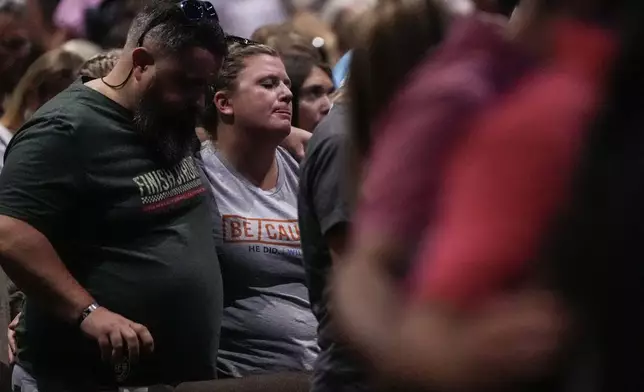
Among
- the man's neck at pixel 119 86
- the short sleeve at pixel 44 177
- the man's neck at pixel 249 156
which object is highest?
the man's neck at pixel 119 86

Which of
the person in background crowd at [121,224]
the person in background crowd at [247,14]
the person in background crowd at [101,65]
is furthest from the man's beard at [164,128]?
the person in background crowd at [247,14]

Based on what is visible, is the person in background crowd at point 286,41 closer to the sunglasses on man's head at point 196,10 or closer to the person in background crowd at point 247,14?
the sunglasses on man's head at point 196,10

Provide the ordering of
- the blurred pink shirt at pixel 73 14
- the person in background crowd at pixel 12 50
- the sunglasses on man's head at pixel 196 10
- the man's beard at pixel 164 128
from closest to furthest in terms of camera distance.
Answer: the man's beard at pixel 164 128
the sunglasses on man's head at pixel 196 10
the person in background crowd at pixel 12 50
the blurred pink shirt at pixel 73 14

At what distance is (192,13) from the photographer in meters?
3.21

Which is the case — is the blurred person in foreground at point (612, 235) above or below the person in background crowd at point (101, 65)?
above

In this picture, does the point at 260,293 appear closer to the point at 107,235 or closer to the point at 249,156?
the point at 249,156

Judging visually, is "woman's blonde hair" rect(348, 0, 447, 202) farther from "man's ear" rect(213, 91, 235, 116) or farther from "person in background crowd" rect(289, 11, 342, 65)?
"person in background crowd" rect(289, 11, 342, 65)

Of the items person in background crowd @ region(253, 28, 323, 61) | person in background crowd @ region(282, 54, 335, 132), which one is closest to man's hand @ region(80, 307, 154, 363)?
person in background crowd @ region(282, 54, 335, 132)

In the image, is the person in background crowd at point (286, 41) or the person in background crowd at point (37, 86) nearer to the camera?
the person in background crowd at point (286, 41)

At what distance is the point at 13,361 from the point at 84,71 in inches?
40.0

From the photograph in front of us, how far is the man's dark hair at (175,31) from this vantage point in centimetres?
317

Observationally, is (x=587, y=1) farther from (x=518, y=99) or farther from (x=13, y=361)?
(x=13, y=361)

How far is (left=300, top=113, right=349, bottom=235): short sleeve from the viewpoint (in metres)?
2.05

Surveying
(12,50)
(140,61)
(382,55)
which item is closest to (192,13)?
(140,61)
